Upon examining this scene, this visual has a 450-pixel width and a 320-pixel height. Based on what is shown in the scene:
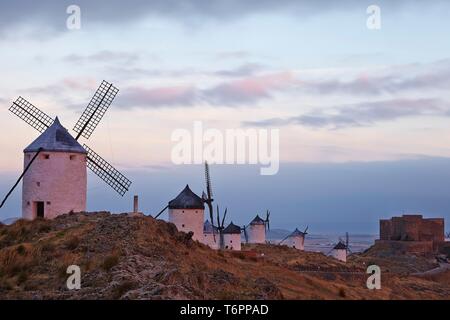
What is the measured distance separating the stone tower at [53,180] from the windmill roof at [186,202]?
9257mm

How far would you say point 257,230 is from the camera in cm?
6450

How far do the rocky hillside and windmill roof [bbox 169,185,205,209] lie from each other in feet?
22.4

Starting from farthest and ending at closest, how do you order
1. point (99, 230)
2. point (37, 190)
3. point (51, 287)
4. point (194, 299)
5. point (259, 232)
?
point (259, 232) → point (37, 190) → point (99, 230) → point (51, 287) → point (194, 299)

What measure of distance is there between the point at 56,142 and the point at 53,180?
1.74 metres

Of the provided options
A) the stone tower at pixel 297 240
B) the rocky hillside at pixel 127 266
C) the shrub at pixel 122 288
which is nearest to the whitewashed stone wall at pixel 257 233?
the stone tower at pixel 297 240

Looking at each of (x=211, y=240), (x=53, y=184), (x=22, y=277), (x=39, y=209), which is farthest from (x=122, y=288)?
(x=211, y=240)

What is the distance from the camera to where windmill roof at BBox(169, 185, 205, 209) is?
131ft

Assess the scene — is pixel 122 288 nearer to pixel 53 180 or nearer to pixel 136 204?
pixel 53 180

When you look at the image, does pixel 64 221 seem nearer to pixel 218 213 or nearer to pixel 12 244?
pixel 12 244

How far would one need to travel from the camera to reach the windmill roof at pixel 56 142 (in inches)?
1211
